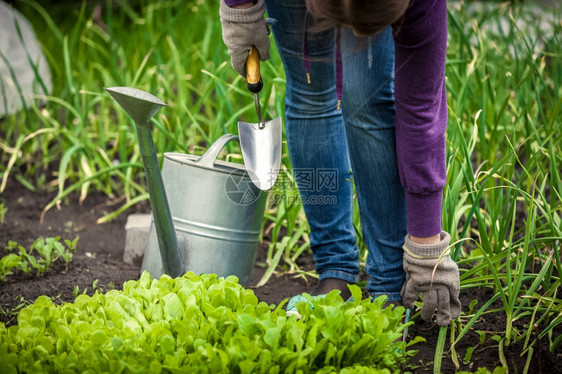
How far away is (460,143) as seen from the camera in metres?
1.69

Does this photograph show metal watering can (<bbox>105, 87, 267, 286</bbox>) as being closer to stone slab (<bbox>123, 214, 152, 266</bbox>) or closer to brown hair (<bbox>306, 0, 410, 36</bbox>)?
stone slab (<bbox>123, 214, 152, 266</bbox>)

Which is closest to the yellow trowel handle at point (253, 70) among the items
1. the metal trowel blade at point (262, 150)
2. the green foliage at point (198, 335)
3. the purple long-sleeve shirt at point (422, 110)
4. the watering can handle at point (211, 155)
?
the metal trowel blade at point (262, 150)

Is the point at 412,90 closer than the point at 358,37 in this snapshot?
No

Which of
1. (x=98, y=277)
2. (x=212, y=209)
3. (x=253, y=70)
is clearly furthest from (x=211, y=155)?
(x=98, y=277)

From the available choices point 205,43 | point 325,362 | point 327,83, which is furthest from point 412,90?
point 205,43

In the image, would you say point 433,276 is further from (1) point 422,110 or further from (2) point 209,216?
(2) point 209,216

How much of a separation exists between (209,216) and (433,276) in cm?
62

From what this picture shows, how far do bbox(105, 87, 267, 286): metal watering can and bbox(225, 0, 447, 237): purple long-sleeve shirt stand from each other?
0.49 m

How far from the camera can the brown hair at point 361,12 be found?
94cm

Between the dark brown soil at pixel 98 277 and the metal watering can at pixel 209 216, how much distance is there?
0.20 metres

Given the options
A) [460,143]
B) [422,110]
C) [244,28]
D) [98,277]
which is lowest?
[98,277]

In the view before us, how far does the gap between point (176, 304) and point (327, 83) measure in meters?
0.62

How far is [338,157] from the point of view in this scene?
1.47 m

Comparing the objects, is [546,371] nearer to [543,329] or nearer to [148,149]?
[543,329]
